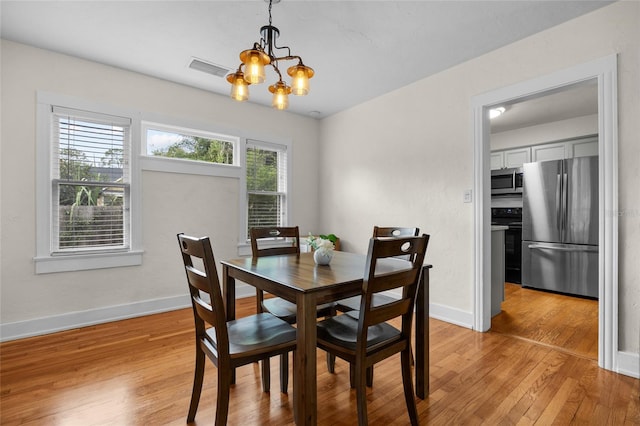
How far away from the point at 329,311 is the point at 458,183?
1.91 meters

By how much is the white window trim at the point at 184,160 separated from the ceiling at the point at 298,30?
0.51 metres

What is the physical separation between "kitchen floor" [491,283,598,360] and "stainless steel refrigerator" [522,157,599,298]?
0.84 ft

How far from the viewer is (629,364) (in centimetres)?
211

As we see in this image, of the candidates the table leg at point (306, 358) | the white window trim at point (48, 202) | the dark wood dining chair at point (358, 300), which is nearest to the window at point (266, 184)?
the white window trim at point (48, 202)

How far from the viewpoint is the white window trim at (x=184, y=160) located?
3385 mm

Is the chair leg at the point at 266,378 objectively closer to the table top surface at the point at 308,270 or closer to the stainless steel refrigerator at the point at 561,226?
the table top surface at the point at 308,270

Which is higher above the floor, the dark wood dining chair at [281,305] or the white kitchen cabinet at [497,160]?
the white kitchen cabinet at [497,160]

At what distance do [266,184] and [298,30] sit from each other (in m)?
2.22

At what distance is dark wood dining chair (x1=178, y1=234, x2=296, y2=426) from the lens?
137cm

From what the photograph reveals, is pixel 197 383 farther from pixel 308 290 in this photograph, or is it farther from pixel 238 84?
pixel 238 84

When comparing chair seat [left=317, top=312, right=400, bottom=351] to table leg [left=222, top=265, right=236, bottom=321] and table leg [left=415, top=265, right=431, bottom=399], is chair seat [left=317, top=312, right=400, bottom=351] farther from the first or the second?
table leg [left=222, top=265, right=236, bottom=321]

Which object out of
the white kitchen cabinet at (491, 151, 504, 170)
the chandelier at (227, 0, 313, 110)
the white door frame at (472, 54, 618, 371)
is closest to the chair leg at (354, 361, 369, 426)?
the chandelier at (227, 0, 313, 110)

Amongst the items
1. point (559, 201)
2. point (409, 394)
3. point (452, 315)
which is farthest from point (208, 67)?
point (559, 201)

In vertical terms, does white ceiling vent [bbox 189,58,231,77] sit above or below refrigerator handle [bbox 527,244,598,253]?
above
